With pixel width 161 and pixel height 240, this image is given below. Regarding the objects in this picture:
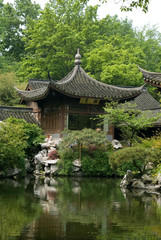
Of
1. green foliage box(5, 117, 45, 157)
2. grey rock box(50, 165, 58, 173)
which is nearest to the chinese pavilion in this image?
green foliage box(5, 117, 45, 157)

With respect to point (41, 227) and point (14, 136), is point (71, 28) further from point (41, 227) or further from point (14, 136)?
point (41, 227)

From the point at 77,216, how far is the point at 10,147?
871cm

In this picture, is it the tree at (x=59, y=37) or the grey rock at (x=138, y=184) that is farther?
the tree at (x=59, y=37)

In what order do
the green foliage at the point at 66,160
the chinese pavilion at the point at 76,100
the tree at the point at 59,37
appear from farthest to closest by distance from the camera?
the tree at the point at 59,37 → the chinese pavilion at the point at 76,100 → the green foliage at the point at 66,160

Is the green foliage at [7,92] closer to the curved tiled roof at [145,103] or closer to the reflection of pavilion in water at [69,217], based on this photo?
the curved tiled roof at [145,103]

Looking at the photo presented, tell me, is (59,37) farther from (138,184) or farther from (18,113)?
(138,184)

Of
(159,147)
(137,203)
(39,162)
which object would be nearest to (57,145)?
(39,162)

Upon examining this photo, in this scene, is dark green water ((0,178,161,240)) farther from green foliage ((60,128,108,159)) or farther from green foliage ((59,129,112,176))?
green foliage ((60,128,108,159))

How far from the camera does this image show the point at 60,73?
34688 mm

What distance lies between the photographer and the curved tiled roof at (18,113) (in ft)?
Result: 71.7

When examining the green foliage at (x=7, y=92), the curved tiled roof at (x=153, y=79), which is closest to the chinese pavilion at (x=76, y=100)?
the curved tiled roof at (x=153, y=79)

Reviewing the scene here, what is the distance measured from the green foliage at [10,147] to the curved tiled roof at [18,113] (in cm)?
497

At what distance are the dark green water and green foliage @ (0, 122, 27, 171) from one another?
4410 mm

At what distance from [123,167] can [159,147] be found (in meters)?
3.52
